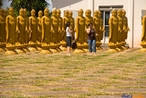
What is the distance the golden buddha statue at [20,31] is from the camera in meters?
20.4

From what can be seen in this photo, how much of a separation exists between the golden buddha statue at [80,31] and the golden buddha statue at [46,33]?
1.32 meters

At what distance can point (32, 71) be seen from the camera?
44.2 feet

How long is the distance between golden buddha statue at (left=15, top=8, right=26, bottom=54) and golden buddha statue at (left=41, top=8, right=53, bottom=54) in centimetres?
107

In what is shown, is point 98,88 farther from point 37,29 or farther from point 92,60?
point 37,29

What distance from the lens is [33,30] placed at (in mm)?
22438

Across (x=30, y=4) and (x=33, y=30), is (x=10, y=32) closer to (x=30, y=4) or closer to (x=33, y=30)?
(x=33, y=30)

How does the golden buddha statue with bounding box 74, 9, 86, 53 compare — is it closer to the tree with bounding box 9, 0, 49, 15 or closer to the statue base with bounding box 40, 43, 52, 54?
the statue base with bounding box 40, 43, 52, 54

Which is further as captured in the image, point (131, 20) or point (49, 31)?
point (131, 20)

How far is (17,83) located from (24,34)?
405 inches

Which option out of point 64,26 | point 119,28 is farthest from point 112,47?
point 64,26

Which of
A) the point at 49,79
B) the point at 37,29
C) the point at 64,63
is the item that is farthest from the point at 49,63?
the point at 37,29

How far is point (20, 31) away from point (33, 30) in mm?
1921

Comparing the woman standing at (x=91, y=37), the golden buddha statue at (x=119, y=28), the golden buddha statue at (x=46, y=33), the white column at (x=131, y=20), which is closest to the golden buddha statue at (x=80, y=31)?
the woman standing at (x=91, y=37)

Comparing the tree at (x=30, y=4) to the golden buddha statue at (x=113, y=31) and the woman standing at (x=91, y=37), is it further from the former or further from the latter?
the woman standing at (x=91, y=37)
